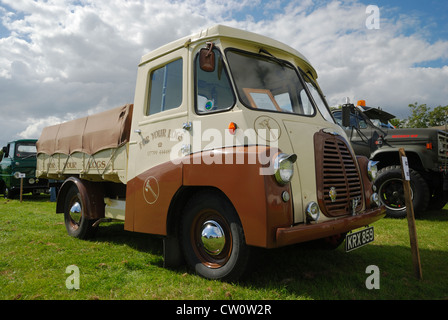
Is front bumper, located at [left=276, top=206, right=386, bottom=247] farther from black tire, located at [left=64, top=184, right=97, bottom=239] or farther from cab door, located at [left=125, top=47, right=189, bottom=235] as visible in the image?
black tire, located at [left=64, top=184, right=97, bottom=239]

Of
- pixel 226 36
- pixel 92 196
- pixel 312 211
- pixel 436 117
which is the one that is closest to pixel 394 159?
pixel 312 211

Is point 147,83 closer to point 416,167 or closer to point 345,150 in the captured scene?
point 345,150

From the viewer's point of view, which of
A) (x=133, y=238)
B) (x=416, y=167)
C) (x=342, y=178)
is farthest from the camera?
(x=416, y=167)

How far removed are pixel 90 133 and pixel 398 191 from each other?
647 centimetres

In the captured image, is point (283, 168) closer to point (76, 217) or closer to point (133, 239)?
point (133, 239)

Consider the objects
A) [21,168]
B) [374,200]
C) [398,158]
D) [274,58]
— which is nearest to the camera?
[274,58]

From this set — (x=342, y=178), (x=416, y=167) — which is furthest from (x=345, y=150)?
(x=416, y=167)

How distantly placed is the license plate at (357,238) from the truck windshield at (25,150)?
13548mm

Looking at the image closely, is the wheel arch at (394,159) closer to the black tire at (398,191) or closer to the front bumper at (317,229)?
the black tire at (398,191)

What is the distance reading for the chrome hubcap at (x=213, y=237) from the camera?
3.30 meters

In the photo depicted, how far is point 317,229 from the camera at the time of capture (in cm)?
302
